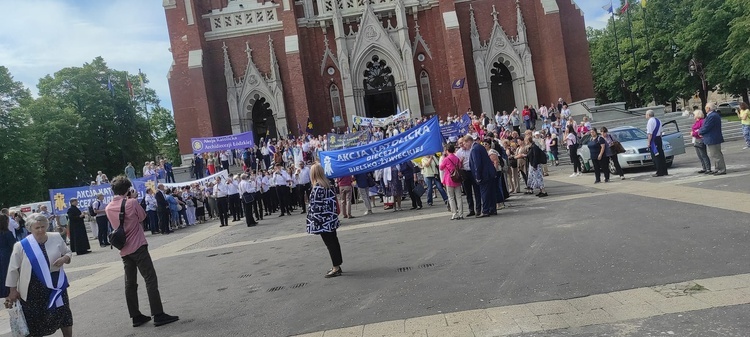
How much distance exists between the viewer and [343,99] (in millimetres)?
35344

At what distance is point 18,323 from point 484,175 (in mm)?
8779

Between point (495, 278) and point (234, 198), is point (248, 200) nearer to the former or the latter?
point (234, 198)

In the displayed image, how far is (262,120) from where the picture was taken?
36.8 meters

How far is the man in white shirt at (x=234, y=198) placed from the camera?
20.3 meters

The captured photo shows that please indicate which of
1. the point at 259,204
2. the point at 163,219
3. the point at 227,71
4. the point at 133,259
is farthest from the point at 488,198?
the point at 227,71

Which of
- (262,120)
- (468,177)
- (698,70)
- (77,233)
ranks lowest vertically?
(77,233)

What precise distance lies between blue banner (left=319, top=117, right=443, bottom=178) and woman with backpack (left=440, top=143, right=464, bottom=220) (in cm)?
238

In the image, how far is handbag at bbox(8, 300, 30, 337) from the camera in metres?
5.67

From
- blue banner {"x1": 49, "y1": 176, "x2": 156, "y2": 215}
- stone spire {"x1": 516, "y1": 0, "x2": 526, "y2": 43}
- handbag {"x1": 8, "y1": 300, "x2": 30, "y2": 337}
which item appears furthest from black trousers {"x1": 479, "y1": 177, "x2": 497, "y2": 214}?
stone spire {"x1": 516, "y1": 0, "x2": 526, "y2": 43}

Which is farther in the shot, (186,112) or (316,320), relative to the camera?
(186,112)

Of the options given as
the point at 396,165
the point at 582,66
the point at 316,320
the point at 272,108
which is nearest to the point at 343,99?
the point at 272,108

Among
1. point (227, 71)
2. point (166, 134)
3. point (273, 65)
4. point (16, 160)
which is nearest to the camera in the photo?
point (273, 65)

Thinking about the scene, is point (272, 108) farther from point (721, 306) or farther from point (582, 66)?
point (721, 306)

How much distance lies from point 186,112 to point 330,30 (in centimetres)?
1060
